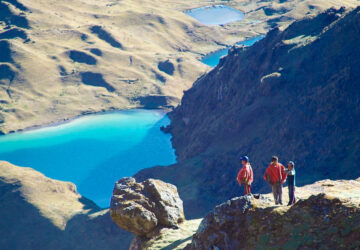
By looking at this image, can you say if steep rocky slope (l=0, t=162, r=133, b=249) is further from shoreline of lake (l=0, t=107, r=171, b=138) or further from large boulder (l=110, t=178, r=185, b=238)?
shoreline of lake (l=0, t=107, r=171, b=138)

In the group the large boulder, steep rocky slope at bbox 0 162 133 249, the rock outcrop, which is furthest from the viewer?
steep rocky slope at bbox 0 162 133 249

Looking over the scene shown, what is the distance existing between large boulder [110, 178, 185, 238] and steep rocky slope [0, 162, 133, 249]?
145 ft

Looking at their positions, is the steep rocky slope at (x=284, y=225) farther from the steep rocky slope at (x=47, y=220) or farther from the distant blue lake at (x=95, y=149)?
the distant blue lake at (x=95, y=149)

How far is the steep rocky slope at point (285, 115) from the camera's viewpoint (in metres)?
76.2

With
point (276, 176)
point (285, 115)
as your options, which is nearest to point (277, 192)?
point (276, 176)

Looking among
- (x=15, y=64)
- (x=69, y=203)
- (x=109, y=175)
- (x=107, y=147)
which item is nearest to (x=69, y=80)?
(x=15, y=64)

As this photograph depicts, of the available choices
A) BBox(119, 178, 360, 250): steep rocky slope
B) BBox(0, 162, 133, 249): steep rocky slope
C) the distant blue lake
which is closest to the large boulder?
BBox(119, 178, 360, 250): steep rocky slope

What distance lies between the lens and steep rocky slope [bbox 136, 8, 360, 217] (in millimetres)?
76188

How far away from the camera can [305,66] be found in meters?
91.9

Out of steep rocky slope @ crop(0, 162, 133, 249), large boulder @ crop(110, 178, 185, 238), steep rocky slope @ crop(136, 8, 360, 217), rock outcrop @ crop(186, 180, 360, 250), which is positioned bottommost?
steep rocky slope @ crop(0, 162, 133, 249)

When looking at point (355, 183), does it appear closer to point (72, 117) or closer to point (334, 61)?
point (334, 61)

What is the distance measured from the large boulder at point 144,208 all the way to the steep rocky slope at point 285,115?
4263 centimetres

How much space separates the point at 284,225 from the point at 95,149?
12863 centimetres

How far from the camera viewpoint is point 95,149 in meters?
146
